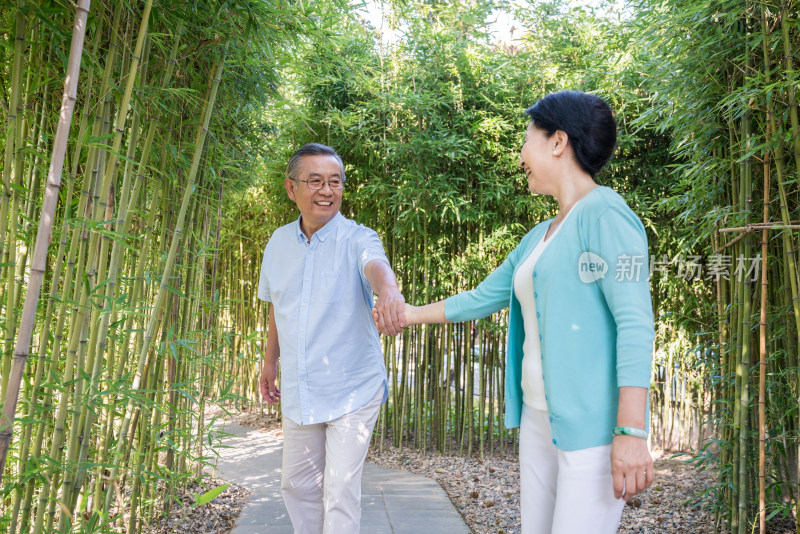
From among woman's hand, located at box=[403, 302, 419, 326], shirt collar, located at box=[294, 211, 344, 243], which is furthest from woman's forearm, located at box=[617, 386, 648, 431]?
shirt collar, located at box=[294, 211, 344, 243]

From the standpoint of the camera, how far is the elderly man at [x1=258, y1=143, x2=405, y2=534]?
1891 mm

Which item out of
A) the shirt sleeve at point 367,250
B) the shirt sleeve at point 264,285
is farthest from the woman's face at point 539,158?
the shirt sleeve at point 264,285

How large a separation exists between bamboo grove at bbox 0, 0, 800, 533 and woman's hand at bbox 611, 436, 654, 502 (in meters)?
1.03

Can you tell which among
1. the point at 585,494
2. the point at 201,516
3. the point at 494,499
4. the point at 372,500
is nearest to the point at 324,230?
the point at 585,494

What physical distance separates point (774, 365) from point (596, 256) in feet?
6.52

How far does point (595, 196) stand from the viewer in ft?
4.11

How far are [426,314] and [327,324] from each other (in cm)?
46

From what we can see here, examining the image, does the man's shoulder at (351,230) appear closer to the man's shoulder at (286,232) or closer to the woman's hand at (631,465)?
the man's shoulder at (286,232)

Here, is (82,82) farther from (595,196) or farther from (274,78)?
(595,196)

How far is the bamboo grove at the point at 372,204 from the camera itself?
5.23ft

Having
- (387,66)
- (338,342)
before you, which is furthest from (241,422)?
(338,342)

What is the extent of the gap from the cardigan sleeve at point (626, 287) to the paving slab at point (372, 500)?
73.6 inches

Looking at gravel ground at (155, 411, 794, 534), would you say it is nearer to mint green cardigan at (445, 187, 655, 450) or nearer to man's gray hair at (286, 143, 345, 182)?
man's gray hair at (286, 143, 345, 182)

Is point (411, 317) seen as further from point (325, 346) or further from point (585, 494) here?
point (585, 494)
